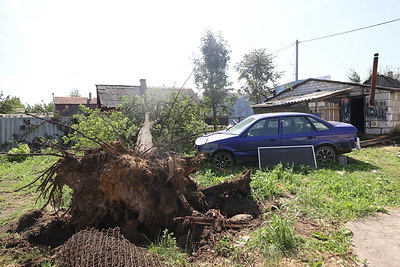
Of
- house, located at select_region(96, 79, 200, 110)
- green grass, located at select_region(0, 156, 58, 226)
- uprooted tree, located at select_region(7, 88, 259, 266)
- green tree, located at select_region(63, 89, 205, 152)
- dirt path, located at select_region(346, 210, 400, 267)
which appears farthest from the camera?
house, located at select_region(96, 79, 200, 110)

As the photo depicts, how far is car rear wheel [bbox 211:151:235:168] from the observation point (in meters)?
6.57

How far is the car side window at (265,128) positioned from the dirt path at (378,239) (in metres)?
3.59

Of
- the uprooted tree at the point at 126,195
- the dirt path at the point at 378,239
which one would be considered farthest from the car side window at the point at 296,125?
the uprooted tree at the point at 126,195

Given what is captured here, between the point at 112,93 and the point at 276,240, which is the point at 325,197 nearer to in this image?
the point at 276,240

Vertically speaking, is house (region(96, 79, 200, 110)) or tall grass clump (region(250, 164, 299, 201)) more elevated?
house (region(96, 79, 200, 110))

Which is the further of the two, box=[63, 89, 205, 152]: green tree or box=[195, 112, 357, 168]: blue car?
box=[63, 89, 205, 152]: green tree

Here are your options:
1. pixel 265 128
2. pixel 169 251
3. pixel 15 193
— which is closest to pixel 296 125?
pixel 265 128

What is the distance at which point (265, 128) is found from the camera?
680 cm

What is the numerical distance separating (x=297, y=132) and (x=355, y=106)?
392 inches

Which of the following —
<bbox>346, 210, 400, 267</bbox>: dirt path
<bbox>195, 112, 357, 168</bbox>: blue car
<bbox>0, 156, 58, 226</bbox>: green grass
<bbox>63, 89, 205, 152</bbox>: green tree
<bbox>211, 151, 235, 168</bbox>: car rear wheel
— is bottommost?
<bbox>0, 156, 58, 226</bbox>: green grass

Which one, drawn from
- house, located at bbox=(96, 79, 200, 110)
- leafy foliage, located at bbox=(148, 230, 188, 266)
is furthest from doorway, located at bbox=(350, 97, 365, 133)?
leafy foliage, located at bbox=(148, 230, 188, 266)

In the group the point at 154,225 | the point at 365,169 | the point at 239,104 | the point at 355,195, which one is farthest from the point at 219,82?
the point at 239,104

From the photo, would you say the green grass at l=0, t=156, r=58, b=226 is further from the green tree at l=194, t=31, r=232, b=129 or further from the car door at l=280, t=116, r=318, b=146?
the green tree at l=194, t=31, r=232, b=129

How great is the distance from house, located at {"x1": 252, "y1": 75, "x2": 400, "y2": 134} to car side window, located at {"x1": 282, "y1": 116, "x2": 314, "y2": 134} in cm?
524
